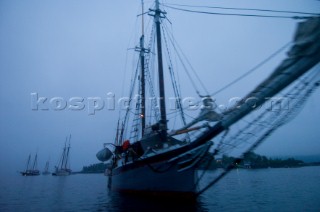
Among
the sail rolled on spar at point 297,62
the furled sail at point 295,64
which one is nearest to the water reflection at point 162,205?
the furled sail at point 295,64

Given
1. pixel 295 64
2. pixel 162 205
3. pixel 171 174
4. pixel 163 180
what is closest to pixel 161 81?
pixel 171 174

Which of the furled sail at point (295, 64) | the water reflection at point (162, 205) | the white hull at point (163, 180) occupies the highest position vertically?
the furled sail at point (295, 64)

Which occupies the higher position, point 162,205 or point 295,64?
point 295,64

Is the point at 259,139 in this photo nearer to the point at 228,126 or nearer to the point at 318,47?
the point at 228,126

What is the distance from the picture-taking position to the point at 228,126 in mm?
10766

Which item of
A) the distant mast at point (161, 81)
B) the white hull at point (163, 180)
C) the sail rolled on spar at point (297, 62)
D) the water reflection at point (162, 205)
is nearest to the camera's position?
A: the sail rolled on spar at point (297, 62)

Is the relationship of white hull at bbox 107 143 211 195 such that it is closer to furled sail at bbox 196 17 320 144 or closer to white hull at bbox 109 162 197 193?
white hull at bbox 109 162 197 193

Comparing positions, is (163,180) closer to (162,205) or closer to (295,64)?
(162,205)

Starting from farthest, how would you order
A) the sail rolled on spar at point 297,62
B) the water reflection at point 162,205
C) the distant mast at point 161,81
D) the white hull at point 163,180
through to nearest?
the distant mast at point 161,81 < the white hull at point 163,180 < the water reflection at point 162,205 < the sail rolled on spar at point 297,62

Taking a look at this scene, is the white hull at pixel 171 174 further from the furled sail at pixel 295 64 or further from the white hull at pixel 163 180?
the furled sail at pixel 295 64

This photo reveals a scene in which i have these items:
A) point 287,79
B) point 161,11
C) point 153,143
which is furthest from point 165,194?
point 161,11

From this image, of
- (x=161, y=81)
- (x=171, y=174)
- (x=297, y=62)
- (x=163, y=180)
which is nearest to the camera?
(x=297, y=62)

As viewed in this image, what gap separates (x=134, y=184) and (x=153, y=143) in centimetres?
Answer: 379

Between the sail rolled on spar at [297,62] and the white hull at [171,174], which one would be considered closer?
the sail rolled on spar at [297,62]
